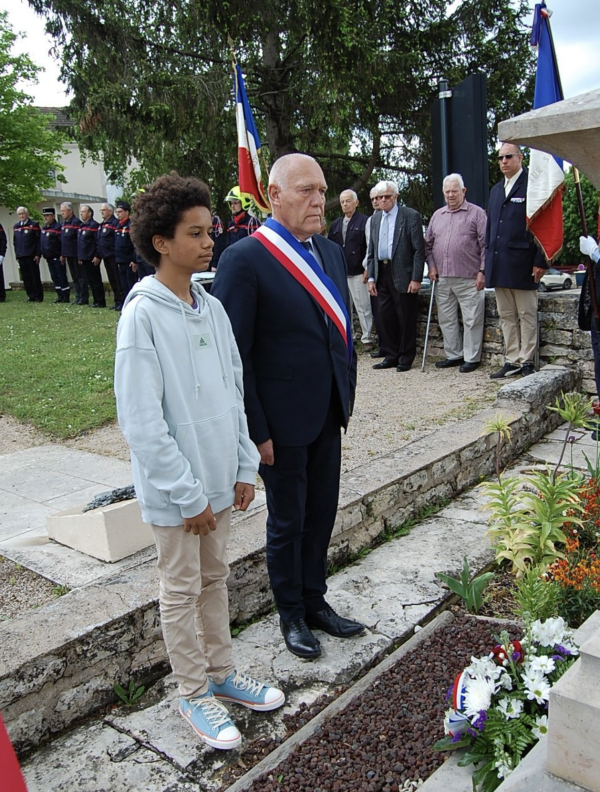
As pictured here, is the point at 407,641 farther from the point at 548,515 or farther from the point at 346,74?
the point at 346,74

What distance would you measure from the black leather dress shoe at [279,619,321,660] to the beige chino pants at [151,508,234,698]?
0.38 m

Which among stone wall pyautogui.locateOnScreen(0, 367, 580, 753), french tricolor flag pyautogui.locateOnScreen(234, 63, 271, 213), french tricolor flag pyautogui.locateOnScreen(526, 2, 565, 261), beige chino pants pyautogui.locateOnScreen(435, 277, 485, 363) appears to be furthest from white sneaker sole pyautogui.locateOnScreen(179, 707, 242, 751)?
french tricolor flag pyautogui.locateOnScreen(234, 63, 271, 213)

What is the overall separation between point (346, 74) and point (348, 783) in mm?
12004

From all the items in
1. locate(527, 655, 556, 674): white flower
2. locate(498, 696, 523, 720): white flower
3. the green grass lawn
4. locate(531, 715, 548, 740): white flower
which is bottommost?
locate(531, 715, 548, 740): white flower

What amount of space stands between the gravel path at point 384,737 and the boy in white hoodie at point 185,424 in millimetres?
240

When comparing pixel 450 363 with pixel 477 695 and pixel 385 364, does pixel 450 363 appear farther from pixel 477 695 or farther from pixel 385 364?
pixel 477 695

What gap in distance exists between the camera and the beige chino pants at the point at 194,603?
225 centimetres

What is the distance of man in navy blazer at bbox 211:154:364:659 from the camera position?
8.64 ft

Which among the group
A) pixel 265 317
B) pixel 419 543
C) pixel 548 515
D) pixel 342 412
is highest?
pixel 265 317

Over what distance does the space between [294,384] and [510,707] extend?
4.34ft

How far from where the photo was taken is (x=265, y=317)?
2.69 meters

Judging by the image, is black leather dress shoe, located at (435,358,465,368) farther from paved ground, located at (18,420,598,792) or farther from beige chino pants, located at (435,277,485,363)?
paved ground, located at (18,420,598,792)

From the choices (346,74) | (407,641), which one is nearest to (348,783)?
(407,641)

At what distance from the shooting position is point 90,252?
559 inches
